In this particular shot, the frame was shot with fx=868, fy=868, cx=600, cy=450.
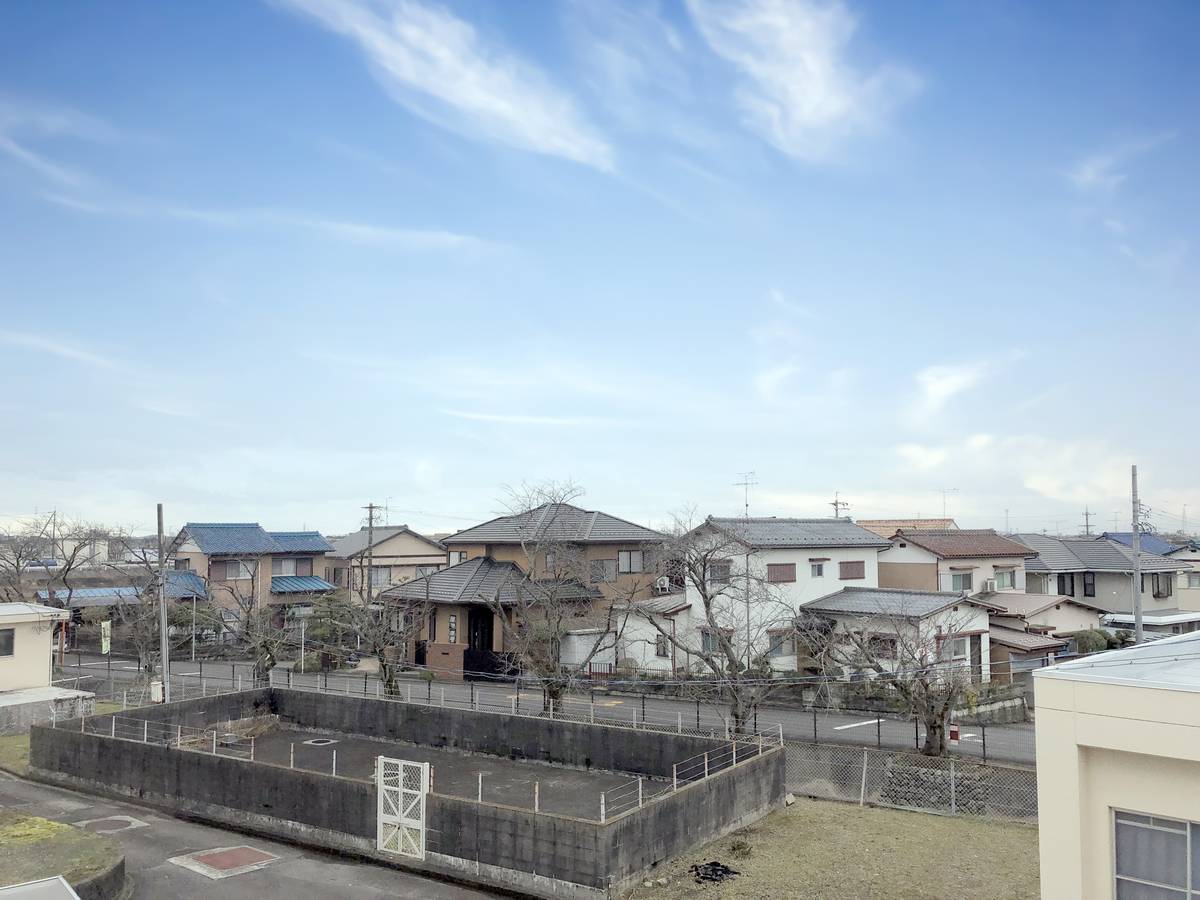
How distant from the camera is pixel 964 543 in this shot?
4025cm

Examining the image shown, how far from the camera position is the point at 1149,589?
150 feet

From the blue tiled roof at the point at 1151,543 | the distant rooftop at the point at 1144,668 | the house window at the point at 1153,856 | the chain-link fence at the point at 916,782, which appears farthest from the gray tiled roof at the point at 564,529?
the blue tiled roof at the point at 1151,543

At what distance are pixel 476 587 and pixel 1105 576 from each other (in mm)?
32614

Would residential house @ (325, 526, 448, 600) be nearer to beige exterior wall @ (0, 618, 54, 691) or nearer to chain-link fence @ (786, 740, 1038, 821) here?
beige exterior wall @ (0, 618, 54, 691)

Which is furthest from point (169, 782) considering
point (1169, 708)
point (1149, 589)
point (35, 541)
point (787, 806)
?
point (1149, 589)

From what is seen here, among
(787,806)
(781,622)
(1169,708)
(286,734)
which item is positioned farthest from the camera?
(781,622)

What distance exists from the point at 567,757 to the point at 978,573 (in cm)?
2540

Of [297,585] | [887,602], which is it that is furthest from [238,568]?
[887,602]

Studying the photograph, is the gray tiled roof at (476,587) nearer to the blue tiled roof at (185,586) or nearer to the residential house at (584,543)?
the residential house at (584,543)

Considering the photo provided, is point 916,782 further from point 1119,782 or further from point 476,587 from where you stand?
point 476,587

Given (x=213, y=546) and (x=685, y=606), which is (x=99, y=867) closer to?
(x=685, y=606)

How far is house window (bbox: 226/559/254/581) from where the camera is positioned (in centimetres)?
4716

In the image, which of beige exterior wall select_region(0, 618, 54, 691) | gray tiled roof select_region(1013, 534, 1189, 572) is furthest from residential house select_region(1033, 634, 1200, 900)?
gray tiled roof select_region(1013, 534, 1189, 572)

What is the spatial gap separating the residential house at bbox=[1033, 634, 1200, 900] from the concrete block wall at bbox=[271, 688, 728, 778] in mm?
10422
